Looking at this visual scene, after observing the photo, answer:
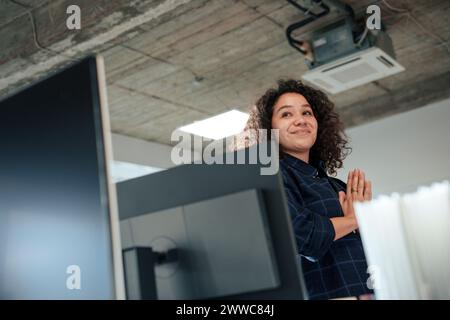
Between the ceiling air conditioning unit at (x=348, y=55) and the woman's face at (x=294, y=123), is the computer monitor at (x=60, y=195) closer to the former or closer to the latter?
the woman's face at (x=294, y=123)

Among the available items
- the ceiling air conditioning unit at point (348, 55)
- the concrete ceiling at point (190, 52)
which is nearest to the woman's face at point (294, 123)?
the concrete ceiling at point (190, 52)

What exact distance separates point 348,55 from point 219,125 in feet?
7.38

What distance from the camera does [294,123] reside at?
1.48 m

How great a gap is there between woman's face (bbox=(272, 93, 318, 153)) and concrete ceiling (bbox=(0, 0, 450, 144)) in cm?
206

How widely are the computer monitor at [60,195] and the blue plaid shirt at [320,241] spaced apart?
43cm

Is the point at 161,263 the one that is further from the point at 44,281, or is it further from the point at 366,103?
the point at 366,103

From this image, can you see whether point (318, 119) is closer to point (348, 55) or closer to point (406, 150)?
point (348, 55)

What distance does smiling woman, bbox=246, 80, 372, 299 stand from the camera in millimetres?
1117

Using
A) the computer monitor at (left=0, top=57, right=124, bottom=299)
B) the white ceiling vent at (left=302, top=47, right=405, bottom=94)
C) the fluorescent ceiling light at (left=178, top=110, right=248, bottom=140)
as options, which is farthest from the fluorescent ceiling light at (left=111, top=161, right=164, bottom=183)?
the computer monitor at (left=0, top=57, right=124, bottom=299)

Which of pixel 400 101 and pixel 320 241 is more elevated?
pixel 400 101

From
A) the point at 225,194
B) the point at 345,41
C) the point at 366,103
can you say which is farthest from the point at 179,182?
the point at 366,103

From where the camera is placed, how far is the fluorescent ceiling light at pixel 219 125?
19.9 feet

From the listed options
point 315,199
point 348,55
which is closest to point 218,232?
point 315,199

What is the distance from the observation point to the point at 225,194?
875 mm
